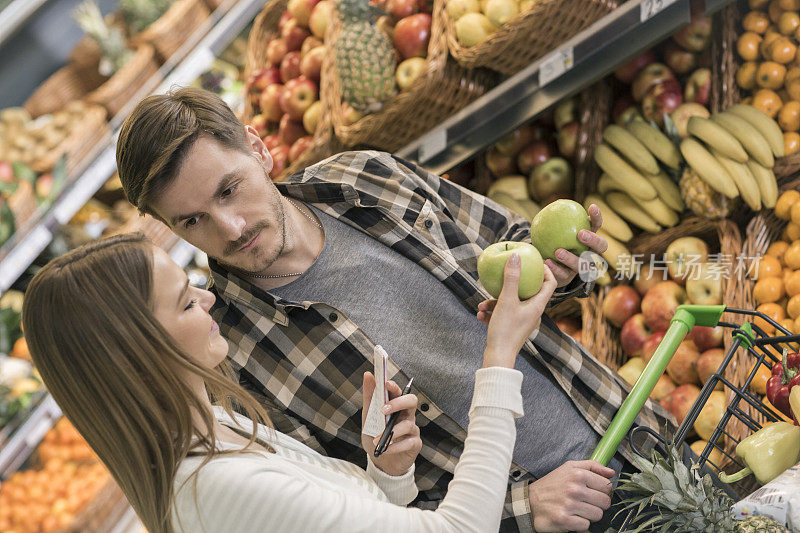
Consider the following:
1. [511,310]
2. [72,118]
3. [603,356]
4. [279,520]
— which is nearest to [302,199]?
[511,310]

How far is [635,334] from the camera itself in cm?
231

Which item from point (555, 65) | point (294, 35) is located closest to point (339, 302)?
point (555, 65)

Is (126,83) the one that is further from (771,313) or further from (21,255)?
(771,313)

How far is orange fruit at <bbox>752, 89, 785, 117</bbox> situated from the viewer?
2.21 m

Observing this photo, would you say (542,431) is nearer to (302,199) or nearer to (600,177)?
(302,199)

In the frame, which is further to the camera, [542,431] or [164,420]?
[542,431]

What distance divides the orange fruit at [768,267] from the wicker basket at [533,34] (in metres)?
0.90

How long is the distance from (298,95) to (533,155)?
1.05 metres

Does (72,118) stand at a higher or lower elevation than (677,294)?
higher

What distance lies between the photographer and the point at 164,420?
108 centimetres

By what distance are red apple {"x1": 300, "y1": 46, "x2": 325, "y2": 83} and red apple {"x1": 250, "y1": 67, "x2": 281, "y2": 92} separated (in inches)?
9.3

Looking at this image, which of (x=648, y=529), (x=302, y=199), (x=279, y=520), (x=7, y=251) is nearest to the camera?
(x=279, y=520)

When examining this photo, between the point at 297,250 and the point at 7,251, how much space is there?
1.89 m

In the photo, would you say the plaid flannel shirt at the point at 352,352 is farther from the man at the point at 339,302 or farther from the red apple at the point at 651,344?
the red apple at the point at 651,344
